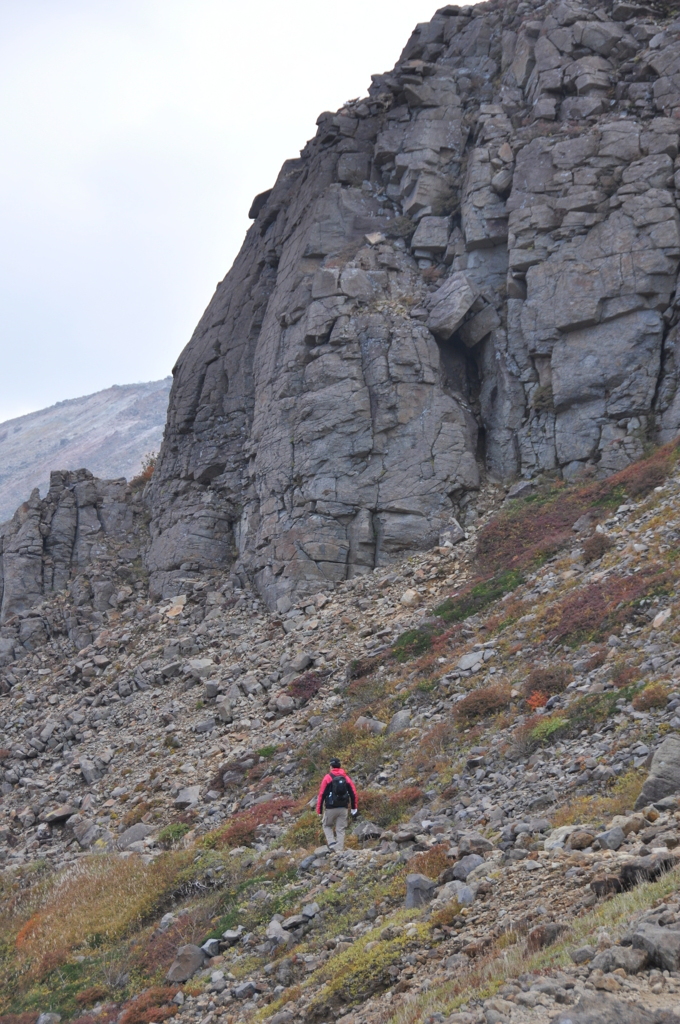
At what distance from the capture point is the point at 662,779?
37.5 feet

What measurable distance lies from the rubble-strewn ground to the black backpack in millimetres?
584

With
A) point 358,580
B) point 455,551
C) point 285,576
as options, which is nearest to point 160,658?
point 285,576

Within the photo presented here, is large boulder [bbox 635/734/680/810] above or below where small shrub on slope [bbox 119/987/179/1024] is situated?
above

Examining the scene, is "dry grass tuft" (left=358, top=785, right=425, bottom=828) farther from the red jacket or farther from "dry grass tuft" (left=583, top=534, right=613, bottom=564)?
"dry grass tuft" (left=583, top=534, right=613, bottom=564)

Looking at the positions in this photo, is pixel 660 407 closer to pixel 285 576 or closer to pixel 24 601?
pixel 285 576

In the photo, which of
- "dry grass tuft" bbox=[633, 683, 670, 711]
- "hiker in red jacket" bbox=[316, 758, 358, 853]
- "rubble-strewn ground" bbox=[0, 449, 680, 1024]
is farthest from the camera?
"hiker in red jacket" bbox=[316, 758, 358, 853]

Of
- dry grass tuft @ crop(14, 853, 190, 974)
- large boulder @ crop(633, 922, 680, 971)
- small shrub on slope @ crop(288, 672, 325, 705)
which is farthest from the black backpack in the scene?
large boulder @ crop(633, 922, 680, 971)

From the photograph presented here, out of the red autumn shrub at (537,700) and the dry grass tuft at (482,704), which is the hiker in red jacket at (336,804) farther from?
the red autumn shrub at (537,700)

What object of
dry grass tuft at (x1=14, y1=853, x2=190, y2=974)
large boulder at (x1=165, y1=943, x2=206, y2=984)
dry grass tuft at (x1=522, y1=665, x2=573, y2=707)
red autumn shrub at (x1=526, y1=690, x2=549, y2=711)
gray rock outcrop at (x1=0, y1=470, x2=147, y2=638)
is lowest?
dry grass tuft at (x1=14, y1=853, x2=190, y2=974)

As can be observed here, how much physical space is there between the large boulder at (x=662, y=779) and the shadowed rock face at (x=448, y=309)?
19.9 meters

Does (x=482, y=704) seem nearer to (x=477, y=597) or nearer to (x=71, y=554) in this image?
(x=477, y=597)

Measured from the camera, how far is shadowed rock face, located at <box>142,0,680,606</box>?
32.2 meters

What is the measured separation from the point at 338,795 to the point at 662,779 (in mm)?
7170

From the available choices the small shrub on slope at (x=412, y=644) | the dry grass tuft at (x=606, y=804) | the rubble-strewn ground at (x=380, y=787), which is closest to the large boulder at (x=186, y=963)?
the rubble-strewn ground at (x=380, y=787)
